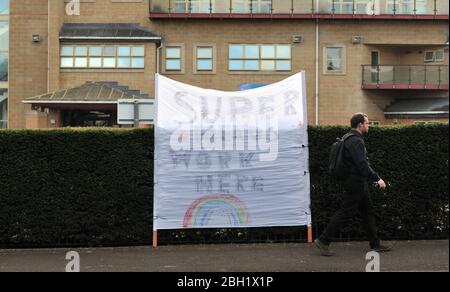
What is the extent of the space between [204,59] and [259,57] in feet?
10.8

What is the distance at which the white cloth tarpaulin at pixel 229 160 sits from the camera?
8258 millimetres

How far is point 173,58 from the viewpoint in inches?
1355

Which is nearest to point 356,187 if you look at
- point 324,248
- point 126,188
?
point 324,248

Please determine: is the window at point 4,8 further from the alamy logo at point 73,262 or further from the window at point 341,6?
the alamy logo at point 73,262

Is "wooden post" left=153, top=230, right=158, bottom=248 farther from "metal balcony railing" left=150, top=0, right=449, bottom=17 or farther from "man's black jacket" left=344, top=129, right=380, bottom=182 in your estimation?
"metal balcony railing" left=150, top=0, right=449, bottom=17

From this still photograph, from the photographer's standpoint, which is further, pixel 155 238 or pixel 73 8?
pixel 73 8

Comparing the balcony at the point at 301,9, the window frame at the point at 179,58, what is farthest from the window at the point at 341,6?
the window frame at the point at 179,58

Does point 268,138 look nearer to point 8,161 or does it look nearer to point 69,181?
point 69,181

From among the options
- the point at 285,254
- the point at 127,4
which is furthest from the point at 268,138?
the point at 127,4

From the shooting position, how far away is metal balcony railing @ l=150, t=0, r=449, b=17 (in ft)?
112

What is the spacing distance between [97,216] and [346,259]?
353 centimetres

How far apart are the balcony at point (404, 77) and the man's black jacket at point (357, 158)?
2786cm

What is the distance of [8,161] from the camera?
26.9ft

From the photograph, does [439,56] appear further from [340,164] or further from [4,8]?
[340,164]
